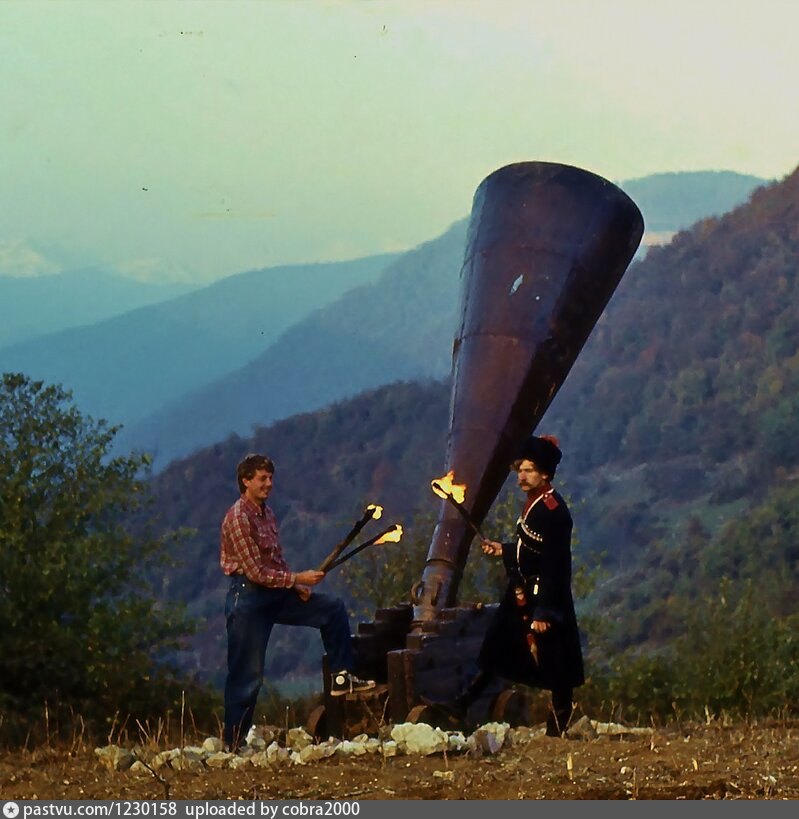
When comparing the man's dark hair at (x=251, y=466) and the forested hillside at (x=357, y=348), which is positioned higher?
the forested hillside at (x=357, y=348)

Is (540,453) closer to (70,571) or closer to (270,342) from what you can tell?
(70,571)

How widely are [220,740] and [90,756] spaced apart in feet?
2.14

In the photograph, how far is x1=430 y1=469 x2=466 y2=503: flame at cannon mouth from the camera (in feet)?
27.3

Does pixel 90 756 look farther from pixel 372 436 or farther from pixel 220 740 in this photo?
pixel 372 436

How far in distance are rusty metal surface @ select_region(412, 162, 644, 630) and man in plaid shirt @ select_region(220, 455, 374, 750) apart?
25.6 inches

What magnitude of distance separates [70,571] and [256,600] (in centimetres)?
454

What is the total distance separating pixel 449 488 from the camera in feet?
27.6

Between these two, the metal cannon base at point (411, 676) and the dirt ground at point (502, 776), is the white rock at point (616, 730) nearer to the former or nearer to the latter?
the dirt ground at point (502, 776)

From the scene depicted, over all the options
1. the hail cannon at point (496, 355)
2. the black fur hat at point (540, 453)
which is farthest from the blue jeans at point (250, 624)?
the black fur hat at point (540, 453)

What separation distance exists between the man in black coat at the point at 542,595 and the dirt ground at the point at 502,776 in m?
0.44

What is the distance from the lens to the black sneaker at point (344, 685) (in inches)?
315

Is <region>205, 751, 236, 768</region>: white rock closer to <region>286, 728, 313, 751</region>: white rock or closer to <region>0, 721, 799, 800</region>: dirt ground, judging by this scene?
<region>0, 721, 799, 800</region>: dirt ground

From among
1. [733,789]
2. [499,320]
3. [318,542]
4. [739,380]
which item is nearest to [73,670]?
[499,320]

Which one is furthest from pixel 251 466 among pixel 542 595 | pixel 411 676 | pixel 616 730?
pixel 616 730
